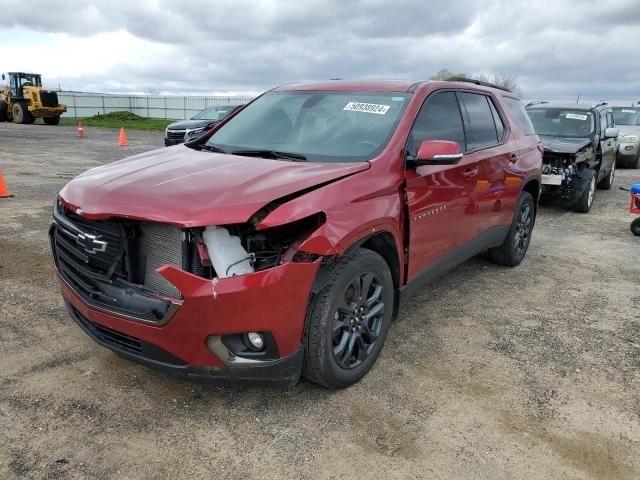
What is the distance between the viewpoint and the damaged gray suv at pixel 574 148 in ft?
27.2

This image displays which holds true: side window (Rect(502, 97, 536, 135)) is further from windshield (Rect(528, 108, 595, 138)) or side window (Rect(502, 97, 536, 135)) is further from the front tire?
windshield (Rect(528, 108, 595, 138))

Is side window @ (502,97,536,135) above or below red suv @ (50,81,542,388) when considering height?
above

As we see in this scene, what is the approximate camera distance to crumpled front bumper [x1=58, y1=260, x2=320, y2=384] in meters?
2.39

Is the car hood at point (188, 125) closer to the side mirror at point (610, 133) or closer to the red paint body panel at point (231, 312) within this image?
the side mirror at point (610, 133)

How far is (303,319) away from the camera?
8.68 ft

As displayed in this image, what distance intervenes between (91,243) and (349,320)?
1.44 m

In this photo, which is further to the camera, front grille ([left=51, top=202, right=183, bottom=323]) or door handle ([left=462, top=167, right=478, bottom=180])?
door handle ([left=462, top=167, right=478, bottom=180])

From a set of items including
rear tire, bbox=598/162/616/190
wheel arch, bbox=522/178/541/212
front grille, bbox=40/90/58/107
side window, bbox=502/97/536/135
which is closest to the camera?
side window, bbox=502/97/536/135

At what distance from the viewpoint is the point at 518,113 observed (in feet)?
18.2

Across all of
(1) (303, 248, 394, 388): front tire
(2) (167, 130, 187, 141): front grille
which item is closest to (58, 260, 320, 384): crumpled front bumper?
(1) (303, 248, 394, 388): front tire

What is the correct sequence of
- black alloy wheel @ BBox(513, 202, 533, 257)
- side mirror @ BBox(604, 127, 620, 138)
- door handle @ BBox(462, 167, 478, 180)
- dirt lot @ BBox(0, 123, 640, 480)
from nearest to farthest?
dirt lot @ BBox(0, 123, 640, 480), door handle @ BBox(462, 167, 478, 180), black alloy wheel @ BBox(513, 202, 533, 257), side mirror @ BBox(604, 127, 620, 138)

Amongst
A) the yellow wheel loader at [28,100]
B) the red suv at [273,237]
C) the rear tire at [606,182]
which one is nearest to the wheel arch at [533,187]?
the red suv at [273,237]

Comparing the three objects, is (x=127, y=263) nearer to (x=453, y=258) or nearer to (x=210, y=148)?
(x=210, y=148)

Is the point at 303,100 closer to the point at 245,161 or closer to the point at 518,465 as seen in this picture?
the point at 245,161
